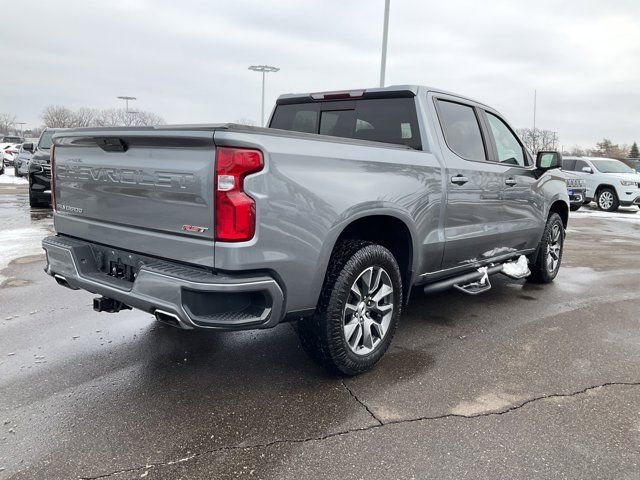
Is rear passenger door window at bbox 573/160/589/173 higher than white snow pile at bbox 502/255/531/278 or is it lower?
higher

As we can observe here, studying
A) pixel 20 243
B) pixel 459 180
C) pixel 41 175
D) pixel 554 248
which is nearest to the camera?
pixel 459 180

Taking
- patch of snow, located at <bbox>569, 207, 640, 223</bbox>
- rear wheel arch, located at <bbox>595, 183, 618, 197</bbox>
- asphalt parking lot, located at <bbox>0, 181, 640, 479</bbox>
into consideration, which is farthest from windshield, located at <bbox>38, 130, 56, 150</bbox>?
rear wheel arch, located at <bbox>595, 183, 618, 197</bbox>

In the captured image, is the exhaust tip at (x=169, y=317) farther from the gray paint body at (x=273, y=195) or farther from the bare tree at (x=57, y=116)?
the bare tree at (x=57, y=116)

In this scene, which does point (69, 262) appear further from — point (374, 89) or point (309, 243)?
point (374, 89)

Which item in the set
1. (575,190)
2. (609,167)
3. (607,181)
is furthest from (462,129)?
(609,167)

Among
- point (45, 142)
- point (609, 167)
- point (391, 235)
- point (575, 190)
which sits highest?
point (609, 167)

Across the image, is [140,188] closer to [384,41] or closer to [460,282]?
[460,282]

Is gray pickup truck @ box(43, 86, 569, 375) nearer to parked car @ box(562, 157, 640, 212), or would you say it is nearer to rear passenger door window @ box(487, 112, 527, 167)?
rear passenger door window @ box(487, 112, 527, 167)

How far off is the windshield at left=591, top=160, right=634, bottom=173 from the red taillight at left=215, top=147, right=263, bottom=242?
726 inches

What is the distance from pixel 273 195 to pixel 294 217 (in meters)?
0.19

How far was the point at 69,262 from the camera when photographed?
3254 millimetres

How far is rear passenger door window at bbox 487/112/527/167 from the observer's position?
4.98 meters

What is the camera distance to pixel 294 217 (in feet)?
9.09

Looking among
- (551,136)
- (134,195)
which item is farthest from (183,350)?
(551,136)
